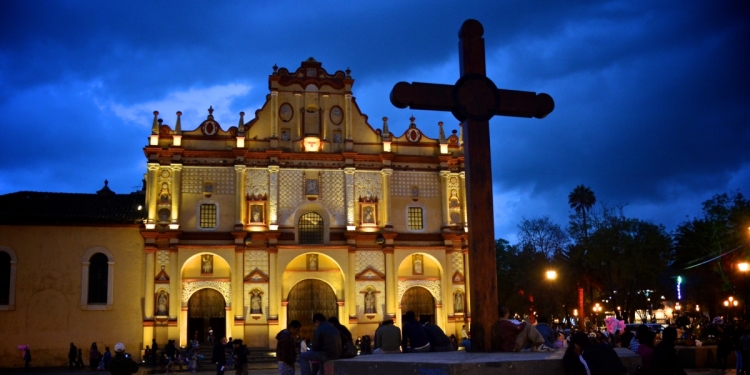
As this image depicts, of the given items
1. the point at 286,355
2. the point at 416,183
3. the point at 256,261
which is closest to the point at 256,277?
the point at 256,261

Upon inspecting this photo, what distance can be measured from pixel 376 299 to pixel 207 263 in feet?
32.1

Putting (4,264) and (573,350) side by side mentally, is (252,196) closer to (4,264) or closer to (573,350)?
(4,264)

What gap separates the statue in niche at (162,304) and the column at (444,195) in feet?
53.9

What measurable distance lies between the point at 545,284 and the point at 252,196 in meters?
21.3

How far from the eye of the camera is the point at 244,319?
129 ft

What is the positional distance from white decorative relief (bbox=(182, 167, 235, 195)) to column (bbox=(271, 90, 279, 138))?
333 centimetres

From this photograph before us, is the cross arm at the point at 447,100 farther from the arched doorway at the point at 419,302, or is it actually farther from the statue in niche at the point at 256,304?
the arched doorway at the point at 419,302

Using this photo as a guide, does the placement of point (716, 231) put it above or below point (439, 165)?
below

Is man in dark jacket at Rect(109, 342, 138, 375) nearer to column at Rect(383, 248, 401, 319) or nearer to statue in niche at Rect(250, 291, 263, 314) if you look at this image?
statue in niche at Rect(250, 291, 263, 314)

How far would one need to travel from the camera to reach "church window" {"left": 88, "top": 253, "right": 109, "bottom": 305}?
1526 inches

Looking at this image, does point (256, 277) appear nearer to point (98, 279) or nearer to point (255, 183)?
point (255, 183)

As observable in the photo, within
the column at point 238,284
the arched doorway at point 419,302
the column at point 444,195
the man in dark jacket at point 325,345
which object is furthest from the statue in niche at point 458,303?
the man in dark jacket at point 325,345

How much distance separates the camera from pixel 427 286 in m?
42.6

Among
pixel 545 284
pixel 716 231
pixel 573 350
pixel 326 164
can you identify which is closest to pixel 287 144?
Answer: pixel 326 164
